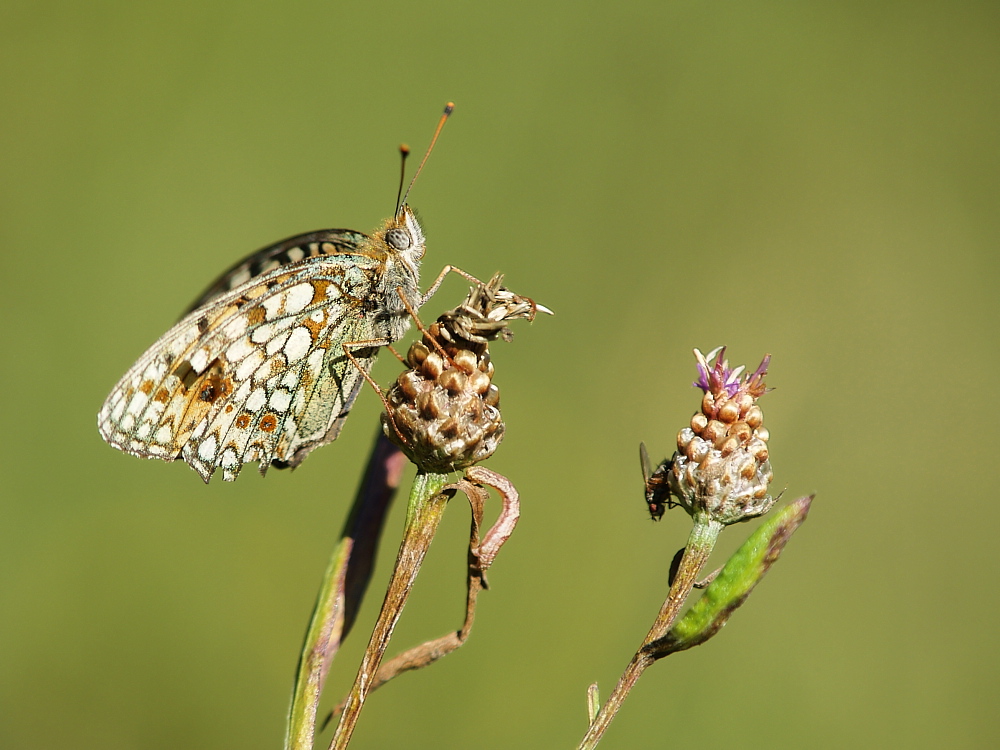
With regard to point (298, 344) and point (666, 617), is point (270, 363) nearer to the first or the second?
point (298, 344)

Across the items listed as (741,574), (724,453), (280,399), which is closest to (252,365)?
(280,399)

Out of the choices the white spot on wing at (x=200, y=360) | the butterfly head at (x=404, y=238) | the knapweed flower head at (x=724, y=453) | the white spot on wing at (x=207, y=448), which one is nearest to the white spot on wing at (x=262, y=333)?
the white spot on wing at (x=200, y=360)

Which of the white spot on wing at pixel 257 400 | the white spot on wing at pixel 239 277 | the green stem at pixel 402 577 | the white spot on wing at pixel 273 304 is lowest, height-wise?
the green stem at pixel 402 577

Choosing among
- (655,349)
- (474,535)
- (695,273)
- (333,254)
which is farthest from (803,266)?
(474,535)

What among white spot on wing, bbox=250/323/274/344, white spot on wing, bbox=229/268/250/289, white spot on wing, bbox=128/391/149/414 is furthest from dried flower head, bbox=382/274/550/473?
white spot on wing, bbox=229/268/250/289

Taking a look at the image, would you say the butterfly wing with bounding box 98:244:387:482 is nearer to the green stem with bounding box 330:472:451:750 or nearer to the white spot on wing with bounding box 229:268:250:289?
the white spot on wing with bounding box 229:268:250:289

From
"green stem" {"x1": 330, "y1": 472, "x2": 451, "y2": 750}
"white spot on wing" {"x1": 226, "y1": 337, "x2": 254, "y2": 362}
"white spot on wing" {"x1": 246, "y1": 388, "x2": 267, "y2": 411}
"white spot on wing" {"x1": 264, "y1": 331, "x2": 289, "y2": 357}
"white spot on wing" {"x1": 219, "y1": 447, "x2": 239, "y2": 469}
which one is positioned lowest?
"green stem" {"x1": 330, "y1": 472, "x2": 451, "y2": 750}

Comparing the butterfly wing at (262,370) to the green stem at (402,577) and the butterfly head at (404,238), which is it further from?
the green stem at (402,577)
